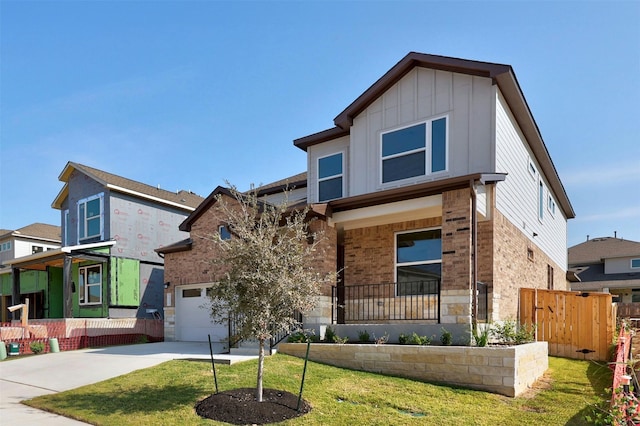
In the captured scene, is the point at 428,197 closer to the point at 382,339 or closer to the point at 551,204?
the point at 382,339

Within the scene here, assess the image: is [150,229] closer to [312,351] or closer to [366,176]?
[366,176]

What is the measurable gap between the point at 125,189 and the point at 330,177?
11145 millimetres

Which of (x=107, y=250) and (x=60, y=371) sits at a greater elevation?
(x=107, y=250)

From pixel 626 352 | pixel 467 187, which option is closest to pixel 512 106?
pixel 467 187

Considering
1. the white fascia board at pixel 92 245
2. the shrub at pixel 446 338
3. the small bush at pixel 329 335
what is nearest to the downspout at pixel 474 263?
the shrub at pixel 446 338

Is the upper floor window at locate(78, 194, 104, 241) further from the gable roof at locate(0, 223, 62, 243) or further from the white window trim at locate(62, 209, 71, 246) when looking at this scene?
the gable roof at locate(0, 223, 62, 243)

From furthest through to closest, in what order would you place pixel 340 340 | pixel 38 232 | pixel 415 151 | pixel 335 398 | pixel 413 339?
pixel 38 232, pixel 415 151, pixel 340 340, pixel 413 339, pixel 335 398

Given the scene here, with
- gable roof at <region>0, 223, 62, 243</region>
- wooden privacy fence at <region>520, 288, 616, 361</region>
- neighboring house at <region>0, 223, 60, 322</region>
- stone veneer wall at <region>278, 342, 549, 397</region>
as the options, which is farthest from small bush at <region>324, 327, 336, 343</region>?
gable roof at <region>0, 223, 62, 243</region>

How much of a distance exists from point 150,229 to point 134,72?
10935mm

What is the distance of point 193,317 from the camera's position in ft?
56.1

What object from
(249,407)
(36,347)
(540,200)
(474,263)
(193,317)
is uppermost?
(540,200)

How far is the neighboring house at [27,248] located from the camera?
83.5ft

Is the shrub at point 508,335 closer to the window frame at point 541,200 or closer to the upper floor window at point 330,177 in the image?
the upper floor window at point 330,177

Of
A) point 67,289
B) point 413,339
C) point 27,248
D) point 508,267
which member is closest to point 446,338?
point 413,339
